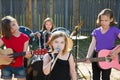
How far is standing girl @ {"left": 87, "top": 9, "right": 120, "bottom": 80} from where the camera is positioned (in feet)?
16.8

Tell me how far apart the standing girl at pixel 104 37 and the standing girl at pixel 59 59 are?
1.12 metres

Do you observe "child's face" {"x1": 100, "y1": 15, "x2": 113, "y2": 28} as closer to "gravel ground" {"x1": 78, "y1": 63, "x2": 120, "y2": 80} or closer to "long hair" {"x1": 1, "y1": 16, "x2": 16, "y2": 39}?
"long hair" {"x1": 1, "y1": 16, "x2": 16, "y2": 39}

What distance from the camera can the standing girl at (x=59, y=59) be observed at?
3982mm

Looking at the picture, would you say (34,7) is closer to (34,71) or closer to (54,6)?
(54,6)

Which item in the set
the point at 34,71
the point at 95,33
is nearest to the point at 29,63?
the point at 34,71

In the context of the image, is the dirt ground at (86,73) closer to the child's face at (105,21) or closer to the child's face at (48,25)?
the child's face at (48,25)

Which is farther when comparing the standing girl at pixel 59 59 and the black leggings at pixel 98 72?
the black leggings at pixel 98 72

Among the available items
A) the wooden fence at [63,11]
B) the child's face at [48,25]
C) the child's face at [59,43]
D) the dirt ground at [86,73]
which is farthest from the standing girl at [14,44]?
the wooden fence at [63,11]

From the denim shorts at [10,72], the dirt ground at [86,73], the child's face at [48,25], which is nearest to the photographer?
the denim shorts at [10,72]

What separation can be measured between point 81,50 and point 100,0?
174 inches

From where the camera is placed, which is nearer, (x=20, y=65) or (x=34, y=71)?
(x=20, y=65)

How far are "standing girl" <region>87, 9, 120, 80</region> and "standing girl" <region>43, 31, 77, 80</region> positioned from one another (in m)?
1.12

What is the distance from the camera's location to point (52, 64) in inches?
157

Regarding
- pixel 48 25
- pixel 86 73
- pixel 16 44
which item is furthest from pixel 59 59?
pixel 86 73
